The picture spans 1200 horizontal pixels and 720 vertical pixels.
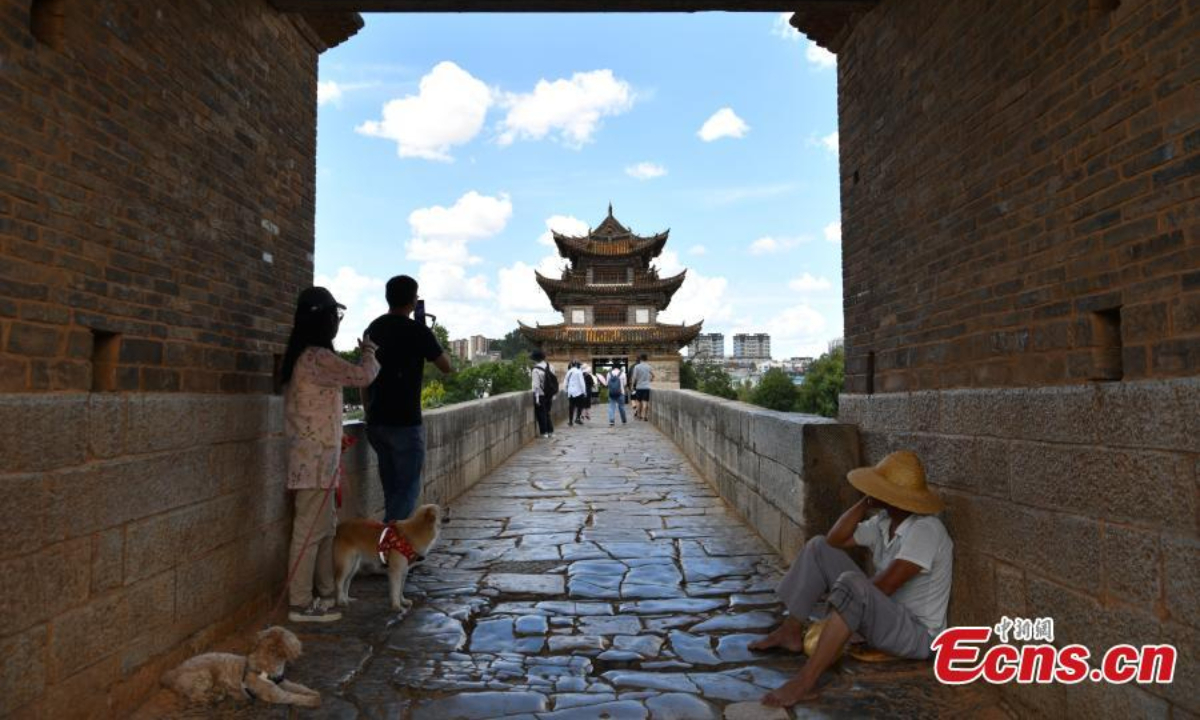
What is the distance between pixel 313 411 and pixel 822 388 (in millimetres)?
36695

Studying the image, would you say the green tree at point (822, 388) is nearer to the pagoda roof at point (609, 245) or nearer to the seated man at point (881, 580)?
the pagoda roof at point (609, 245)

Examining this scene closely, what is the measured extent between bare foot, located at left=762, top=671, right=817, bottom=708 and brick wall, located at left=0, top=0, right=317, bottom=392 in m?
3.10

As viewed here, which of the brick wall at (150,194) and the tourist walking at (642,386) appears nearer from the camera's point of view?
the brick wall at (150,194)

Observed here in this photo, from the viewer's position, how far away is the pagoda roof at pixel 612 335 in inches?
1618

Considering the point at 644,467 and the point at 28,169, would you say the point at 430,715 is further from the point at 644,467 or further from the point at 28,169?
the point at 644,467

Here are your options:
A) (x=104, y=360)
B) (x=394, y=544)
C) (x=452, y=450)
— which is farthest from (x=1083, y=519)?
(x=452, y=450)

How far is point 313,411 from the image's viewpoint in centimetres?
422

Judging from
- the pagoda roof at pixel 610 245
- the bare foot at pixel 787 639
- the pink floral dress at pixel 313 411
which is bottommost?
the bare foot at pixel 787 639

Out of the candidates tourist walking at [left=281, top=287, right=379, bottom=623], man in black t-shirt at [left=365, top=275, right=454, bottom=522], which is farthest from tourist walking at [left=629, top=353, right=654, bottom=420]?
tourist walking at [left=281, top=287, right=379, bottom=623]

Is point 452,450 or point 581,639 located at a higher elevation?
point 452,450

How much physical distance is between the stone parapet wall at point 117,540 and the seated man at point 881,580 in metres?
2.72

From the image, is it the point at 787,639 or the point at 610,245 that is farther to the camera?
the point at 610,245

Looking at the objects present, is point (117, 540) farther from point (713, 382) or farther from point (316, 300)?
point (713, 382)

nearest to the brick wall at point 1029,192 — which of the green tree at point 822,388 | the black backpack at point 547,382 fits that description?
the black backpack at point 547,382
